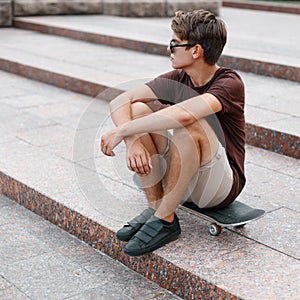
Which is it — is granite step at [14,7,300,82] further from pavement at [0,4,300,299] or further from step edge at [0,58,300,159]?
step edge at [0,58,300,159]

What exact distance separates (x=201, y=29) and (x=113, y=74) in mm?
4083

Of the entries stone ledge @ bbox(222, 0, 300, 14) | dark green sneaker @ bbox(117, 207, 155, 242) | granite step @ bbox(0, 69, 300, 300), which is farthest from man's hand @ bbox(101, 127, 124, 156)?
stone ledge @ bbox(222, 0, 300, 14)

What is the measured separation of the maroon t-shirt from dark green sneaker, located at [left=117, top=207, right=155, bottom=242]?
0.42m

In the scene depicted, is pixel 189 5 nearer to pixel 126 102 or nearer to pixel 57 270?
pixel 126 102

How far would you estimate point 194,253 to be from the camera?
3305mm

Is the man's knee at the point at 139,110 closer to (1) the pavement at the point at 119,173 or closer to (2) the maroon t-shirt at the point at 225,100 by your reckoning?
(2) the maroon t-shirt at the point at 225,100

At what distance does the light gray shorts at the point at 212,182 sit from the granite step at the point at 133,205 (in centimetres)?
23

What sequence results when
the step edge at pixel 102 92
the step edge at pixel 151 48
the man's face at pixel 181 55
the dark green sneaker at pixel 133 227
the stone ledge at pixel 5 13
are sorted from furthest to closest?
1. the stone ledge at pixel 5 13
2. the step edge at pixel 151 48
3. the step edge at pixel 102 92
4. the dark green sneaker at pixel 133 227
5. the man's face at pixel 181 55

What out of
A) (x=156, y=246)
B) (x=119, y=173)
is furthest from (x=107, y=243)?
(x=119, y=173)

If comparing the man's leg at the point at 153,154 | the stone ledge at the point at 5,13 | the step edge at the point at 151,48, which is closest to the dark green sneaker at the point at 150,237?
the man's leg at the point at 153,154

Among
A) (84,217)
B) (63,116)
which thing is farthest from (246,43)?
(84,217)

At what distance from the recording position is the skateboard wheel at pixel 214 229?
3457 millimetres

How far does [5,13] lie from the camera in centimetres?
1118

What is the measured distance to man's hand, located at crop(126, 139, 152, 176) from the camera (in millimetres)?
3258
